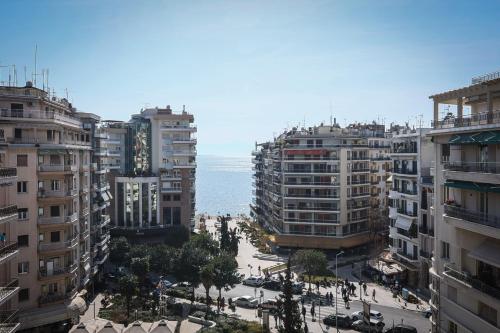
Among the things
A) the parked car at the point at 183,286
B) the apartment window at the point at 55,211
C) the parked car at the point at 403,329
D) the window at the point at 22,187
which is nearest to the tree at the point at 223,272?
the parked car at the point at 183,286

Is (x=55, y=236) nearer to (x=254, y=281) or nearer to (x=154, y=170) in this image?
(x=254, y=281)

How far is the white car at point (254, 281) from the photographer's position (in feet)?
176

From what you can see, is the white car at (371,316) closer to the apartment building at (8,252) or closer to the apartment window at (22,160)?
the apartment building at (8,252)

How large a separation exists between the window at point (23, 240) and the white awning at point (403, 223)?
35.5m

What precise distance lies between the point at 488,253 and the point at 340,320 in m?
18.6

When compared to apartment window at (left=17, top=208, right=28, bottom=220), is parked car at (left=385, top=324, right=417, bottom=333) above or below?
below

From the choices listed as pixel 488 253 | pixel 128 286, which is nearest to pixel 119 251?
pixel 128 286

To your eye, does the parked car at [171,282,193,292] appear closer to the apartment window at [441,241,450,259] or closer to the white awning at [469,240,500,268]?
the apartment window at [441,241,450,259]

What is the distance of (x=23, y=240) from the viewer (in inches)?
1425

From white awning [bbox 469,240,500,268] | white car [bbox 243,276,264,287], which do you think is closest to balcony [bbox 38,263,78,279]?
white car [bbox 243,276,264,287]

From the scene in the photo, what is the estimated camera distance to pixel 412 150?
51156mm

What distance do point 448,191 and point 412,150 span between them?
23580 mm

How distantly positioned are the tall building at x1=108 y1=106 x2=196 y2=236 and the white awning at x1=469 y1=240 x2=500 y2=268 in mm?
49424

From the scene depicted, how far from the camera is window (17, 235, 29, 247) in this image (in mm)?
35844
